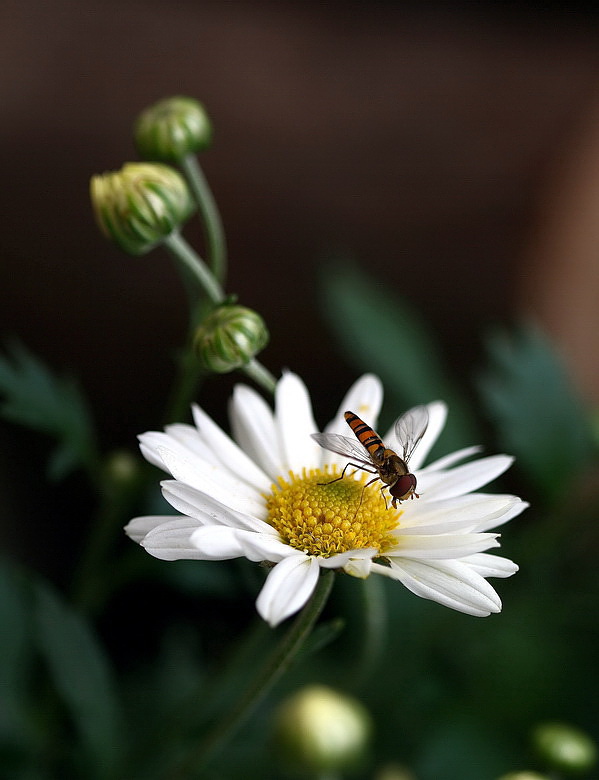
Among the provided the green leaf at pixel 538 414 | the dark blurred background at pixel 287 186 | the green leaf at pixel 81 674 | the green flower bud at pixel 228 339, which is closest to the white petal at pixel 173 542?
the green flower bud at pixel 228 339

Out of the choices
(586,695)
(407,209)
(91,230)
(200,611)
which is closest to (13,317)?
(91,230)

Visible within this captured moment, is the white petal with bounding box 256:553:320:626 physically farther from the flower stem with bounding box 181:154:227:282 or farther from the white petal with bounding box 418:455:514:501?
the flower stem with bounding box 181:154:227:282

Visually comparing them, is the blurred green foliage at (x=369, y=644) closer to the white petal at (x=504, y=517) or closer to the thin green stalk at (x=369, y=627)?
the thin green stalk at (x=369, y=627)

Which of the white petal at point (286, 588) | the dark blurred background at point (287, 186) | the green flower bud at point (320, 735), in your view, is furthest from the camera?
the dark blurred background at point (287, 186)

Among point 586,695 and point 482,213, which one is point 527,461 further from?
point 482,213

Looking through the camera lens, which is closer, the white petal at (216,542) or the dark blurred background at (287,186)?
the white petal at (216,542)

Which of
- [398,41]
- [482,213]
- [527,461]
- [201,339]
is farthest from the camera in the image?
[398,41]
